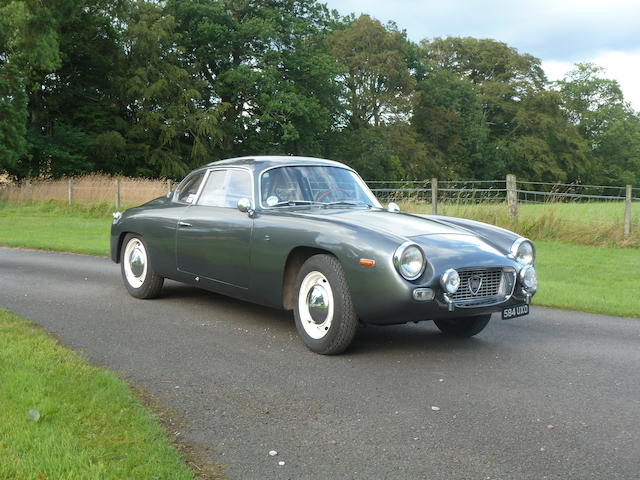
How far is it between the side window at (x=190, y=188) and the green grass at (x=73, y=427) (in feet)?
8.76

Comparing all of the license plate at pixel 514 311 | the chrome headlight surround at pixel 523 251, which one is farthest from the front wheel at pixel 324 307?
the chrome headlight surround at pixel 523 251

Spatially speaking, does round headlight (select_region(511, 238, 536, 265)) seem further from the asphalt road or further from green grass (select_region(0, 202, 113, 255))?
green grass (select_region(0, 202, 113, 255))

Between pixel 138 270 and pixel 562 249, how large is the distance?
31.3ft

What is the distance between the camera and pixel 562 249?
14.1m

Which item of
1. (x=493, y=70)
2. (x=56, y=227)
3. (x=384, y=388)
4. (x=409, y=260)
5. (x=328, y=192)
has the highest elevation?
(x=493, y=70)

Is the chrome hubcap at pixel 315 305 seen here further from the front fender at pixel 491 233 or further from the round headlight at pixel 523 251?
the round headlight at pixel 523 251

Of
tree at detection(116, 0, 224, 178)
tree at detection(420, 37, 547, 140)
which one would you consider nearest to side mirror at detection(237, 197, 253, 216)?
tree at detection(116, 0, 224, 178)

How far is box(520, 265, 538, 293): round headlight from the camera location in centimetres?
554

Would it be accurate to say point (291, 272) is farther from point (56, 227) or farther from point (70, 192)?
point (70, 192)

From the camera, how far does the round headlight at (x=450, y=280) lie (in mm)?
5024

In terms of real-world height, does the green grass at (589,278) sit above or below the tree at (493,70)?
below

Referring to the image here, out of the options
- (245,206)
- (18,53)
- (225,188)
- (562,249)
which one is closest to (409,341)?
(245,206)

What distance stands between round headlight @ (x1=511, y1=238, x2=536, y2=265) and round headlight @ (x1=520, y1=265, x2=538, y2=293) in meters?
0.17

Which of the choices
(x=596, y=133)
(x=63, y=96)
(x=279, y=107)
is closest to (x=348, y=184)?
(x=279, y=107)
